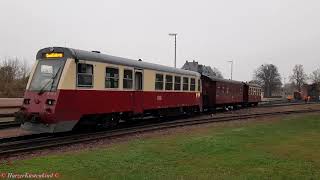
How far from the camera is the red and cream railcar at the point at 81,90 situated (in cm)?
1547

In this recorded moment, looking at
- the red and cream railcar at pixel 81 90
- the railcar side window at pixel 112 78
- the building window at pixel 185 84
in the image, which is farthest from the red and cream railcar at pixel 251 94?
the railcar side window at pixel 112 78

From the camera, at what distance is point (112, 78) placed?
1838 centimetres

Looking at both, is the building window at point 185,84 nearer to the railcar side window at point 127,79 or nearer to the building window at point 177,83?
the building window at point 177,83

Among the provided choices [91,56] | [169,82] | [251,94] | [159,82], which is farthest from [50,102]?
[251,94]

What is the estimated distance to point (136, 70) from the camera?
20391mm

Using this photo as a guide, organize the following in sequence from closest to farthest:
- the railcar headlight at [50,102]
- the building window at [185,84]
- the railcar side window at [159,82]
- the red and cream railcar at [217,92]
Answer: the railcar headlight at [50,102], the railcar side window at [159,82], the building window at [185,84], the red and cream railcar at [217,92]

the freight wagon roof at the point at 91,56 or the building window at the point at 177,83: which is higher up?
the freight wagon roof at the point at 91,56

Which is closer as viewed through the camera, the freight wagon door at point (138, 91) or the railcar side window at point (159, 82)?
the freight wagon door at point (138, 91)

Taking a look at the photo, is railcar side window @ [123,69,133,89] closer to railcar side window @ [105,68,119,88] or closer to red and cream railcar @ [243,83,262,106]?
railcar side window @ [105,68,119,88]

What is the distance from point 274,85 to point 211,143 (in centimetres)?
12109

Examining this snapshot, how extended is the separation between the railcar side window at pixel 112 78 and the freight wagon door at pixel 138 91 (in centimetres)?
178

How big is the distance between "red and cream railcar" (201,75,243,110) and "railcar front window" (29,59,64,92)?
18.2 meters

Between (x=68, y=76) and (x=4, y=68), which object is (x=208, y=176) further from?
(x=4, y=68)

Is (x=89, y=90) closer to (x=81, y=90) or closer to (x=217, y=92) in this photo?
(x=81, y=90)
